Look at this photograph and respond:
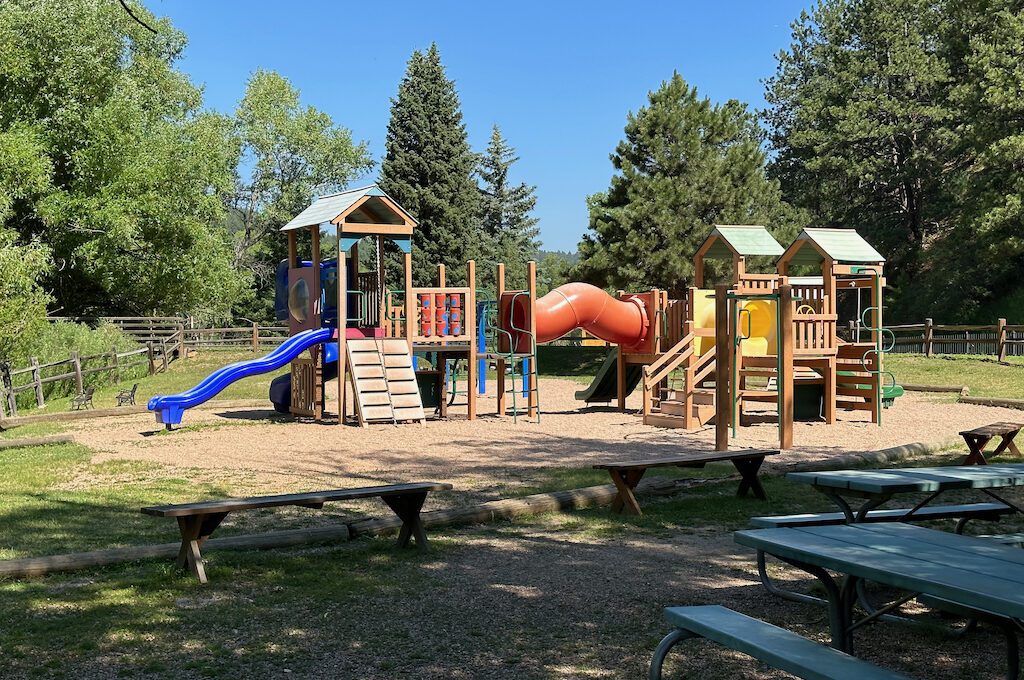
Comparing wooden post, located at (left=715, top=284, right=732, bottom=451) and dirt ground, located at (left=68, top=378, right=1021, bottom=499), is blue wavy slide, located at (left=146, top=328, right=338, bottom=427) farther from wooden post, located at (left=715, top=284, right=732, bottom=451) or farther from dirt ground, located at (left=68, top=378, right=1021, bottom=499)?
wooden post, located at (left=715, top=284, right=732, bottom=451)

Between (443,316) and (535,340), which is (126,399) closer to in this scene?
(443,316)

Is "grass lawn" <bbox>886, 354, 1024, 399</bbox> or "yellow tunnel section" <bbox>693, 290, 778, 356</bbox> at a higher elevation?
"yellow tunnel section" <bbox>693, 290, 778, 356</bbox>

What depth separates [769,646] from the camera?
3508 millimetres

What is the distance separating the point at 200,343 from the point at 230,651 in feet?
122

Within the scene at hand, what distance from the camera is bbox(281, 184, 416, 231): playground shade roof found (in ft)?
62.4

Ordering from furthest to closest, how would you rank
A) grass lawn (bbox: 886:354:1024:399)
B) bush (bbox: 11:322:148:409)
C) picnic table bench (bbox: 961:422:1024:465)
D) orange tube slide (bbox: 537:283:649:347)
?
bush (bbox: 11:322:148:409), grass lawn (bbox: 886:354:1024:399), orange tube slide (bbox: 537:283:649:347), picnic table bench (bbox: 961:422:1024:465)

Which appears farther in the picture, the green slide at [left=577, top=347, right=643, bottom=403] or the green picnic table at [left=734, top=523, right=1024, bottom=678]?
the green slide at [left=577, top=347, right=643, bottom=403]

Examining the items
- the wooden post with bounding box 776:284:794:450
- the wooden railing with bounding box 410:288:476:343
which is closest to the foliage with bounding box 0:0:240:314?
the wooden railing with bounding box 410:288:476:343

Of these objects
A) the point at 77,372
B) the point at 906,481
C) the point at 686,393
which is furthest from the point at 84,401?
the point at 906,481

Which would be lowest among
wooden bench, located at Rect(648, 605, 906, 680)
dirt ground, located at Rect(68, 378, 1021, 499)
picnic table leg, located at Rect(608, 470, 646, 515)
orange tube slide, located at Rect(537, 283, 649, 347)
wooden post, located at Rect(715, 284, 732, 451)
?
dirt ground, located at Rect(68, 378, 1021, 499)

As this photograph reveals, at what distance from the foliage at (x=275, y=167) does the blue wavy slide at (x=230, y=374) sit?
118 ft

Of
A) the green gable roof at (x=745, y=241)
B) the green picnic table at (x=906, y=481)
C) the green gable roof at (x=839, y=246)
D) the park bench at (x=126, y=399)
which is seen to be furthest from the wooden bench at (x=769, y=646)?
the park bench at (x=126, y=399)

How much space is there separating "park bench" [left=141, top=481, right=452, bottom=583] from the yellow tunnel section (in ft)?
39.3

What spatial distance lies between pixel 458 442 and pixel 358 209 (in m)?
6.54
